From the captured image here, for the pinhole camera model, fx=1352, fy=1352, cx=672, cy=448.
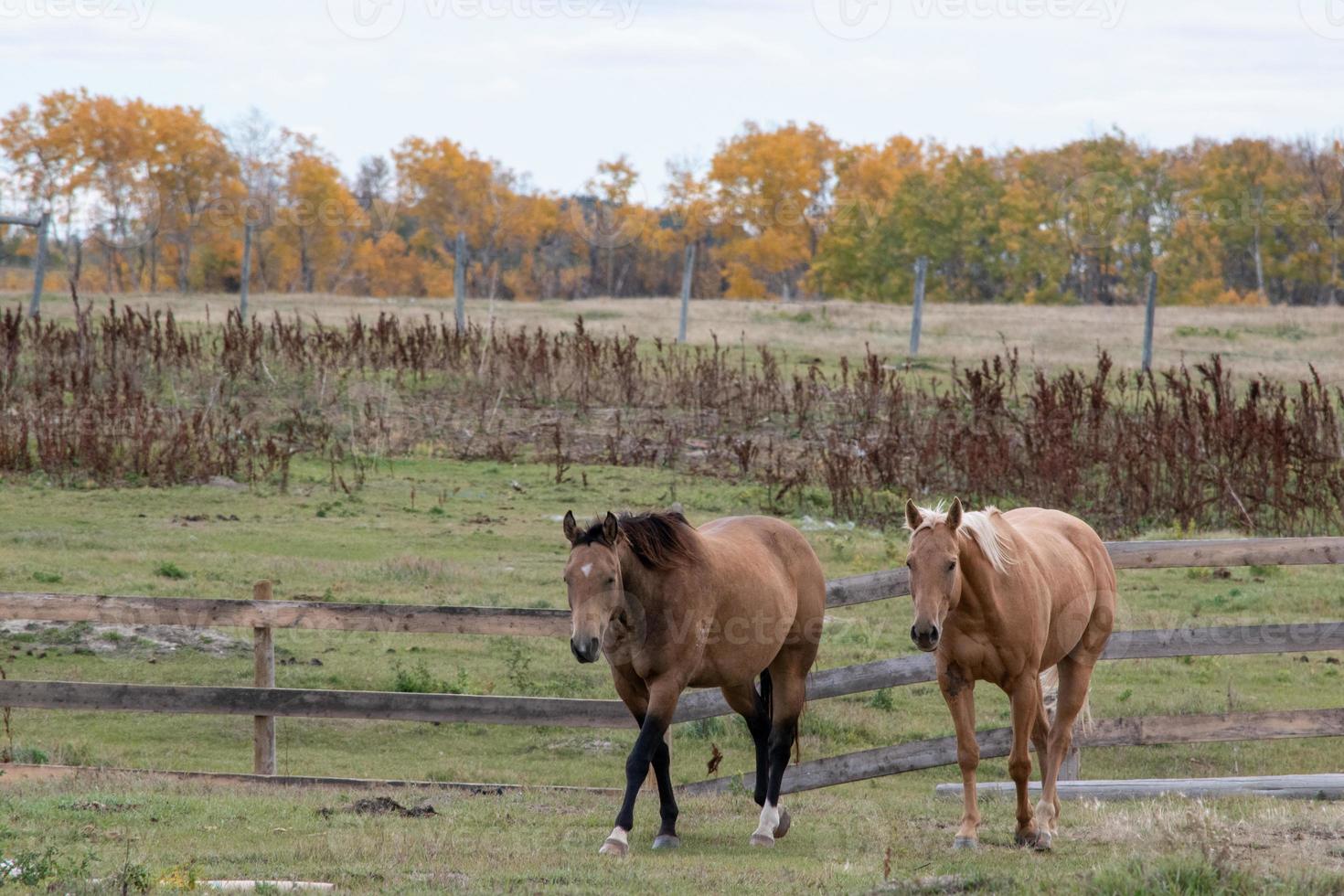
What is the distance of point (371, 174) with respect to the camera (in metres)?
92.6

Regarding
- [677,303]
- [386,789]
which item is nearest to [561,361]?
[386,789]

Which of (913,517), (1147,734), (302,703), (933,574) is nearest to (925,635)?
(933,574)

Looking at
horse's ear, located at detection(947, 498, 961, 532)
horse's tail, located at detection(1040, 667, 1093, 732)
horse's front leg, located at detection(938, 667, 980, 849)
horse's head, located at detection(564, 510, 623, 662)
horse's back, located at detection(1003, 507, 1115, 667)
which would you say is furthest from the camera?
horse's tail, located at detection(1040, 667, 1093, 732)

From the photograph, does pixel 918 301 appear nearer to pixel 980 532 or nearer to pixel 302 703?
pixel 302 703

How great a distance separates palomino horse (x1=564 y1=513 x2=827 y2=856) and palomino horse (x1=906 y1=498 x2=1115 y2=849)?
1.06m

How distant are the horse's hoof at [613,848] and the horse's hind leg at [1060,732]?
2056 mm

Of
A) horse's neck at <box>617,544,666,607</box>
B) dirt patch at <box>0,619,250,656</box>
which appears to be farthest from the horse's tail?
dirt patch at <box>0,619,250,656</box>

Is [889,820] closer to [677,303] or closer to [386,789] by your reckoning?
[386,789]

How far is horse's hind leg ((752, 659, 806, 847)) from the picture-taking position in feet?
23.4

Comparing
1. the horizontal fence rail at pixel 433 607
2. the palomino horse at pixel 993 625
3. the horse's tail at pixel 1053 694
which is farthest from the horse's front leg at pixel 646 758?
the horse's tail at pixel 1053 694

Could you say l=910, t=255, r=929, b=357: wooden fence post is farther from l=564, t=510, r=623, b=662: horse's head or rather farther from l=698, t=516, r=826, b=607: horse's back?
l=564, t=510, r=623, b=662: horse's head

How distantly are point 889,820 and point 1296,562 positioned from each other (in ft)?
11.7

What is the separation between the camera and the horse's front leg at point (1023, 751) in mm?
6770

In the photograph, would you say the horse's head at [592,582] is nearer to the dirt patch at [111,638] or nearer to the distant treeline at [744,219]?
the dirt patch at [111,638]
